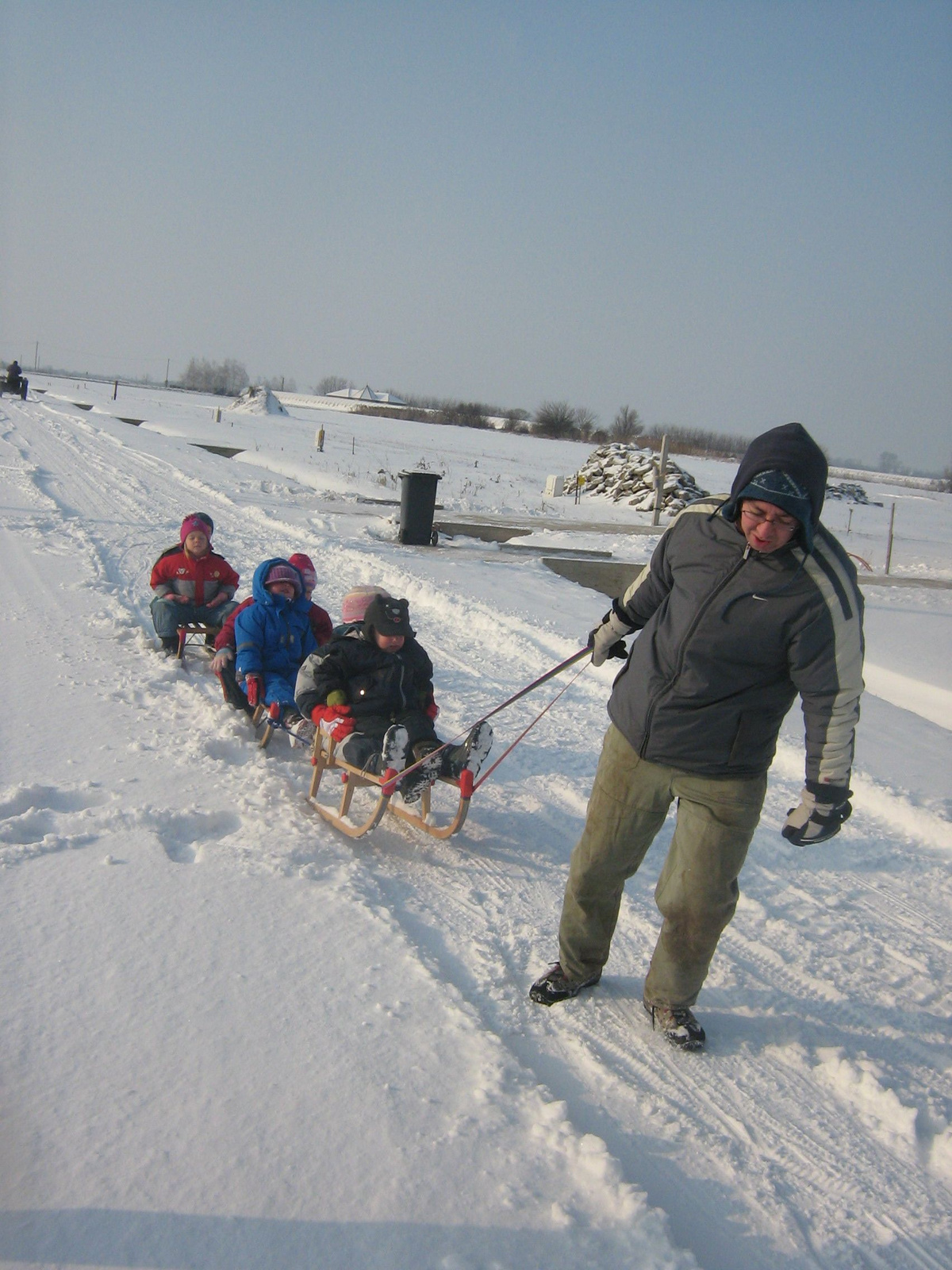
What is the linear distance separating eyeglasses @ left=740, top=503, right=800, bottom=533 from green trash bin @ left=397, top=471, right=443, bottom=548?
425 inches

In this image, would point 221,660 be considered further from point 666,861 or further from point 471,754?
point 666,861

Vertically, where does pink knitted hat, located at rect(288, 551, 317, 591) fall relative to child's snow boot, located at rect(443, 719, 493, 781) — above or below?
above

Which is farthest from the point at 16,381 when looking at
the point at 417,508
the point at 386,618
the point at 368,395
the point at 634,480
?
the point at 368,395

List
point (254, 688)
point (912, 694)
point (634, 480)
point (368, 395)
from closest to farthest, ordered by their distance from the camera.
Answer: point (254, 688), point (912, 694), point (634, 480), point (368, 395)

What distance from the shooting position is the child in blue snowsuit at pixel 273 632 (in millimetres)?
5316

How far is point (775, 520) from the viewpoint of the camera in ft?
8.34

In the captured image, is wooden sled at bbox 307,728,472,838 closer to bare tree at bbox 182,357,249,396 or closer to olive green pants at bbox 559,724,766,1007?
olive green pants at bbox 559,724,766,1007

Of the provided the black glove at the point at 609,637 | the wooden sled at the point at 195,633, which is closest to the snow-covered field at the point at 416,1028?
the wooden sled at the point at 195,633

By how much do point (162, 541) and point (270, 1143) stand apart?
986 cm

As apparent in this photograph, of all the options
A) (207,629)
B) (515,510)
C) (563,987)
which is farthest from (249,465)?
(563,987)

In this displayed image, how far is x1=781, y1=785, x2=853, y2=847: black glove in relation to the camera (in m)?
2.67

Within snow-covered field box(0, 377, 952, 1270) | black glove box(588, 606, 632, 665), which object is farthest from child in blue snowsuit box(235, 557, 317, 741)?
black glove box(588, 606, 632, 665)

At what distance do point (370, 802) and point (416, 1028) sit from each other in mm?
1838

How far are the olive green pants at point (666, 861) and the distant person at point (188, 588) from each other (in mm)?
4190
